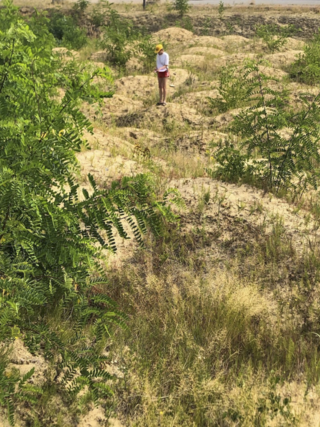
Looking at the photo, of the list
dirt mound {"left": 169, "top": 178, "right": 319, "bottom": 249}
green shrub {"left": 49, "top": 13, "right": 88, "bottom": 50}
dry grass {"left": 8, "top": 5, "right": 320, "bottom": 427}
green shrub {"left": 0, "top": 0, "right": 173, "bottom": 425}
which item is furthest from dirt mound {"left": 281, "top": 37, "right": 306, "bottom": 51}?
green shrub {"left": 0, "top": 0, "right": 173, "bottom": 425}

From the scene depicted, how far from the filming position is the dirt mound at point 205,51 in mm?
17844

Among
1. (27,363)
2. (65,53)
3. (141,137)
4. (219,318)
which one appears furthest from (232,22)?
(27,363)

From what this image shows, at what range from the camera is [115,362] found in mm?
2844

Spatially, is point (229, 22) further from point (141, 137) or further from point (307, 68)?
point (141, 137)

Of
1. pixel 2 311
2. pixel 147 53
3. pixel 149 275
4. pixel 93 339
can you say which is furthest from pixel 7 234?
pixel 147 53

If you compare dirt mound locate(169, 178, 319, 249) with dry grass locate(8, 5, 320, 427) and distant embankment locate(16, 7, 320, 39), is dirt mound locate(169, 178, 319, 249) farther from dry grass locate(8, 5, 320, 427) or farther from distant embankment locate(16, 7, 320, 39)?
distant embankment locate(16, 7, 320, 39)

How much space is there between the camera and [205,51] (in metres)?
18.3

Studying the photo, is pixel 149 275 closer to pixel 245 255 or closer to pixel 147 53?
pixel 245 255

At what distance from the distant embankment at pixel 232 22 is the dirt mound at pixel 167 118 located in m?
21.5

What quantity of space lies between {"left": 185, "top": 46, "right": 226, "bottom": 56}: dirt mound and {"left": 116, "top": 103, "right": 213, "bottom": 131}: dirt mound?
26.3ft

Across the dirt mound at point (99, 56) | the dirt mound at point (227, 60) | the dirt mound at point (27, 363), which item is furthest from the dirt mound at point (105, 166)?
the dirt mound at point (99, 56)

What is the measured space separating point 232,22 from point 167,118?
25.2 m

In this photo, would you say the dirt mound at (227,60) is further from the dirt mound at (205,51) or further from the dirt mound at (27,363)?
the dirt mound at (27,363)

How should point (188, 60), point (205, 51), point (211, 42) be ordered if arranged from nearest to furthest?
1. point (188, 60)
2. point (205, 51)
3. point (211, 42)
